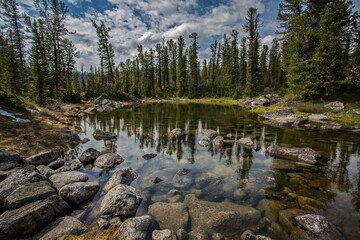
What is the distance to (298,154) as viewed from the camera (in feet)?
28.9

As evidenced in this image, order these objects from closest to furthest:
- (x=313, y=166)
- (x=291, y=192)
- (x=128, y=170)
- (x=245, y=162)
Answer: (x=291, y=192)
(x=128, y=170)
(x=313, y=166)
(x=245, y=162)

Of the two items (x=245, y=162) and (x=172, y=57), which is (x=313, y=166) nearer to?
(x=245, y=162)

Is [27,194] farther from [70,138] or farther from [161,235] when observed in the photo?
[70,138]

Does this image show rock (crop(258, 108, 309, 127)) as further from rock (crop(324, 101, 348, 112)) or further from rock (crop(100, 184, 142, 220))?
rock (crop(100, 184, 142, 220))

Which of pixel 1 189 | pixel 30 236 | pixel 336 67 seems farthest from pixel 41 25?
pixel 336 67

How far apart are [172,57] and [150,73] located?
13.8 meters

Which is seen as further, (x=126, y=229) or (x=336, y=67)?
(x=336, y=67)

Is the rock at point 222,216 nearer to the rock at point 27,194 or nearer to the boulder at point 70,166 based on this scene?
the rock at point 27,194

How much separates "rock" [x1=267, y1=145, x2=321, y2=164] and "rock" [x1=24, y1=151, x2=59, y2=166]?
11343mm

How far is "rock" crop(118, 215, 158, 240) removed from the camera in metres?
3.67

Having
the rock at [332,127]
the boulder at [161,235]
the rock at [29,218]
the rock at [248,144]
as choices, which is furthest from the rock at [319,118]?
the rock at [29,218]

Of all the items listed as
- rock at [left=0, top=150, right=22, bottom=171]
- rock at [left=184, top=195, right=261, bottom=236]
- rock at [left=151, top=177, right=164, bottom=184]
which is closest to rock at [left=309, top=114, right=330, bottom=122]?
rock at [left=184, top=195, right=261, bottom=236]

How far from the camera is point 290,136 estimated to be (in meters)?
12.9

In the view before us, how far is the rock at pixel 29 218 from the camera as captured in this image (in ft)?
11.7
